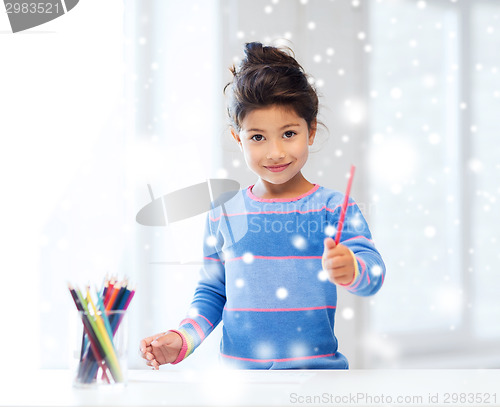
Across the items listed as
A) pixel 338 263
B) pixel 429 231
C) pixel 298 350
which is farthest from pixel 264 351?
pixel 429 231

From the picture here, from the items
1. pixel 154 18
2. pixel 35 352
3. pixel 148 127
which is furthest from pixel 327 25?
pixel 35 352

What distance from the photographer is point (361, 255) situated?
2.34 feet

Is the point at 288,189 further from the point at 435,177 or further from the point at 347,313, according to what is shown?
the point at 435,177

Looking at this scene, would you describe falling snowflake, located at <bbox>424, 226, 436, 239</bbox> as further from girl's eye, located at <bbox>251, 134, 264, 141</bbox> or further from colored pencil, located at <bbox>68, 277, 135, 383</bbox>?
colored pencil, located at <bbox>68, 277, 135, 383</bbox>

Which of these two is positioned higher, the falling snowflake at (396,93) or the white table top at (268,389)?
the falling snowflake at (396,93)

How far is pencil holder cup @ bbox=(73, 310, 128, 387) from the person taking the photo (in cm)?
59

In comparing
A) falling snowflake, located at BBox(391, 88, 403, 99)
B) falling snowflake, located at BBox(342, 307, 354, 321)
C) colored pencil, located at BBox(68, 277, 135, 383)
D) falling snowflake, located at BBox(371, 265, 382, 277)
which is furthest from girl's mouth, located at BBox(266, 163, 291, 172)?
falling snowflake, located at BBox(391, 88, 403, 99)

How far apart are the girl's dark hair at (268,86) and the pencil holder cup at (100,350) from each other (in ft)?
1.22

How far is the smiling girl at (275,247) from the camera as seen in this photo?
31.4 inches

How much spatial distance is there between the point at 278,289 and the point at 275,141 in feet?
0.73

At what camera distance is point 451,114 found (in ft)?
6.35

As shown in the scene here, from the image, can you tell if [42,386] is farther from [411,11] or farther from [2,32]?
[411,11]

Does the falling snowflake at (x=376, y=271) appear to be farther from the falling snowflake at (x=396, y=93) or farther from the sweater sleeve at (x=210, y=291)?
the falling snowflake at (x=396, y=93)

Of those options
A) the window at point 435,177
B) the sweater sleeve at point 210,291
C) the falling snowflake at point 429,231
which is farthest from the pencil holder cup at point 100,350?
the falling snowflake at point 429,231
